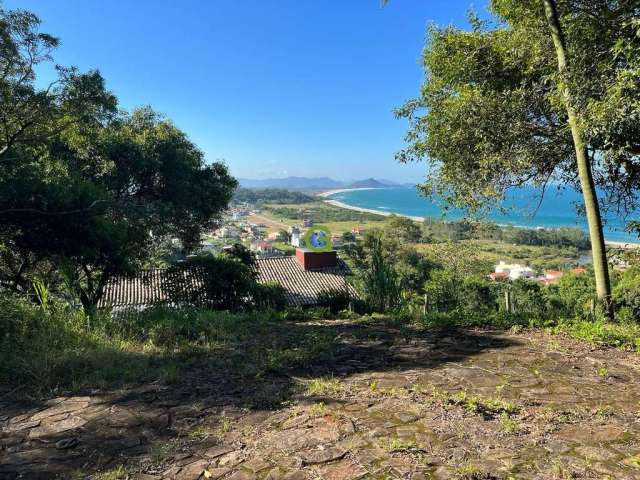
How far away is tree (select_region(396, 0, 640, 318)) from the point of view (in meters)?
4.20

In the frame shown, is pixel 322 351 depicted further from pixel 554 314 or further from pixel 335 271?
pixel 335 271

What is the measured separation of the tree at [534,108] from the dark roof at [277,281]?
12.8 ft

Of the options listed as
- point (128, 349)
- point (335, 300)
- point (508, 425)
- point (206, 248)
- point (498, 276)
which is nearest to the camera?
point (508, 425)

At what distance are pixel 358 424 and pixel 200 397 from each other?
114 cm

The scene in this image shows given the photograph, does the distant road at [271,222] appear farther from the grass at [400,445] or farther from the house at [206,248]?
the grass at [400,445]

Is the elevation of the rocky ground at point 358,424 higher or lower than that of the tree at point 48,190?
lower

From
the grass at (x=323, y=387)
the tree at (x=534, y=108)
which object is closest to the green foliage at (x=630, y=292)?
the tree at (x=534, y=108)

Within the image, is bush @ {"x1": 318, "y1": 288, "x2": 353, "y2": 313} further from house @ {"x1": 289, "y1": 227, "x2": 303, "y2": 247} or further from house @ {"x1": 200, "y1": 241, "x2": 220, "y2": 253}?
house @ {"x1": 289, "y1": 227, "x2": 303, "y2": 247}

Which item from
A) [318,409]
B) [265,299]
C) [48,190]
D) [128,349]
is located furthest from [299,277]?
[318,409]

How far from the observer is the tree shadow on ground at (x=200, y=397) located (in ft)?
6.84

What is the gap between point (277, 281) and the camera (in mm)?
17062

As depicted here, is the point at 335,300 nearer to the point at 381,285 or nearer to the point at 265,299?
the point at 265,299

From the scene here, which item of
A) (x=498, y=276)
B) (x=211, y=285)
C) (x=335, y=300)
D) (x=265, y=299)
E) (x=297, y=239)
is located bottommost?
(x=498, y=276)

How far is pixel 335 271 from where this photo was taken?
20.0m
